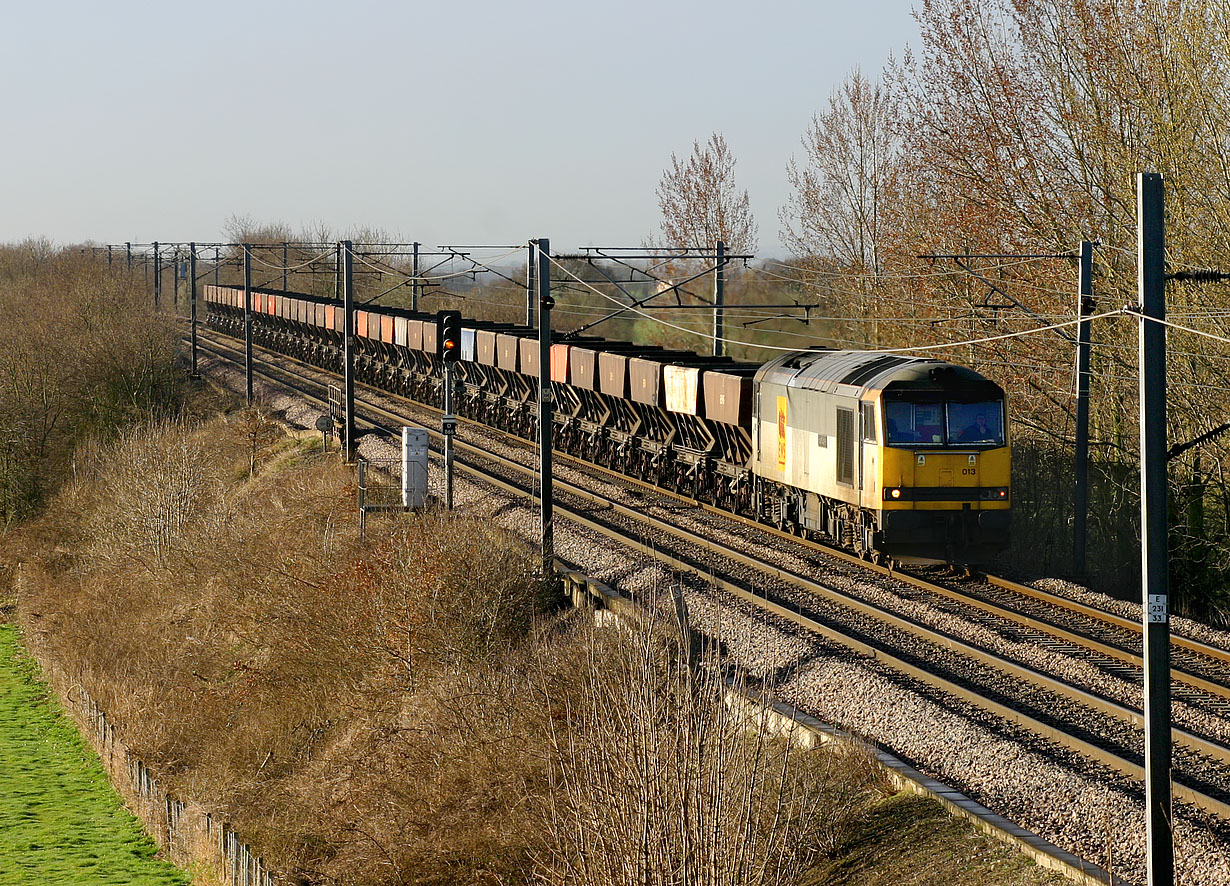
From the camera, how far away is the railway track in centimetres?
1238

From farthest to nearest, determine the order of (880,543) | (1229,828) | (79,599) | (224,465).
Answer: (224,465) < (79,599) < (880,543) < (1229,828)

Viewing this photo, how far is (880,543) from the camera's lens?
1966cm

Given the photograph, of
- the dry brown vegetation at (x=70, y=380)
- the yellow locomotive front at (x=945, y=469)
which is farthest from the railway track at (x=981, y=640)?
the dry brown vegetation at (x=70, y=380)

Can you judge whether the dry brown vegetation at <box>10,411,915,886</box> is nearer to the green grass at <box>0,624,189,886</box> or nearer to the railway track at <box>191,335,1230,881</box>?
the green grass at <box>0,624,189,886</box>

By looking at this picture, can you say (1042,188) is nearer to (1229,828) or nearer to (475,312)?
(1229,828)

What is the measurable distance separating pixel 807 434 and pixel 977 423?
318 centimetres

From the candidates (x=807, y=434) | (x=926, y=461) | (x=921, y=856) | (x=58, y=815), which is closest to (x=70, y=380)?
(x=58, y=815)

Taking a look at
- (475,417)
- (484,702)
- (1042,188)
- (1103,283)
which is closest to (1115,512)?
(1103,283)

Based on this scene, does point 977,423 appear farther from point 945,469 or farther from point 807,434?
point 807,434

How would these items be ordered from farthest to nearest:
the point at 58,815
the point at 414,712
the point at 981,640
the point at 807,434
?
the point at 58,815 < the point at 807,434 < the point at 981,640 < the point at 414,712

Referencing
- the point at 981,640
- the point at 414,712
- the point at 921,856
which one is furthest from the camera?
the point at 981,640

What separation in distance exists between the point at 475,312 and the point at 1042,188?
194 ft

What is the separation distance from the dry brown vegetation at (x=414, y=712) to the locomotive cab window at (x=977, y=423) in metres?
6.19

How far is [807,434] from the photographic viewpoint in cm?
2209
